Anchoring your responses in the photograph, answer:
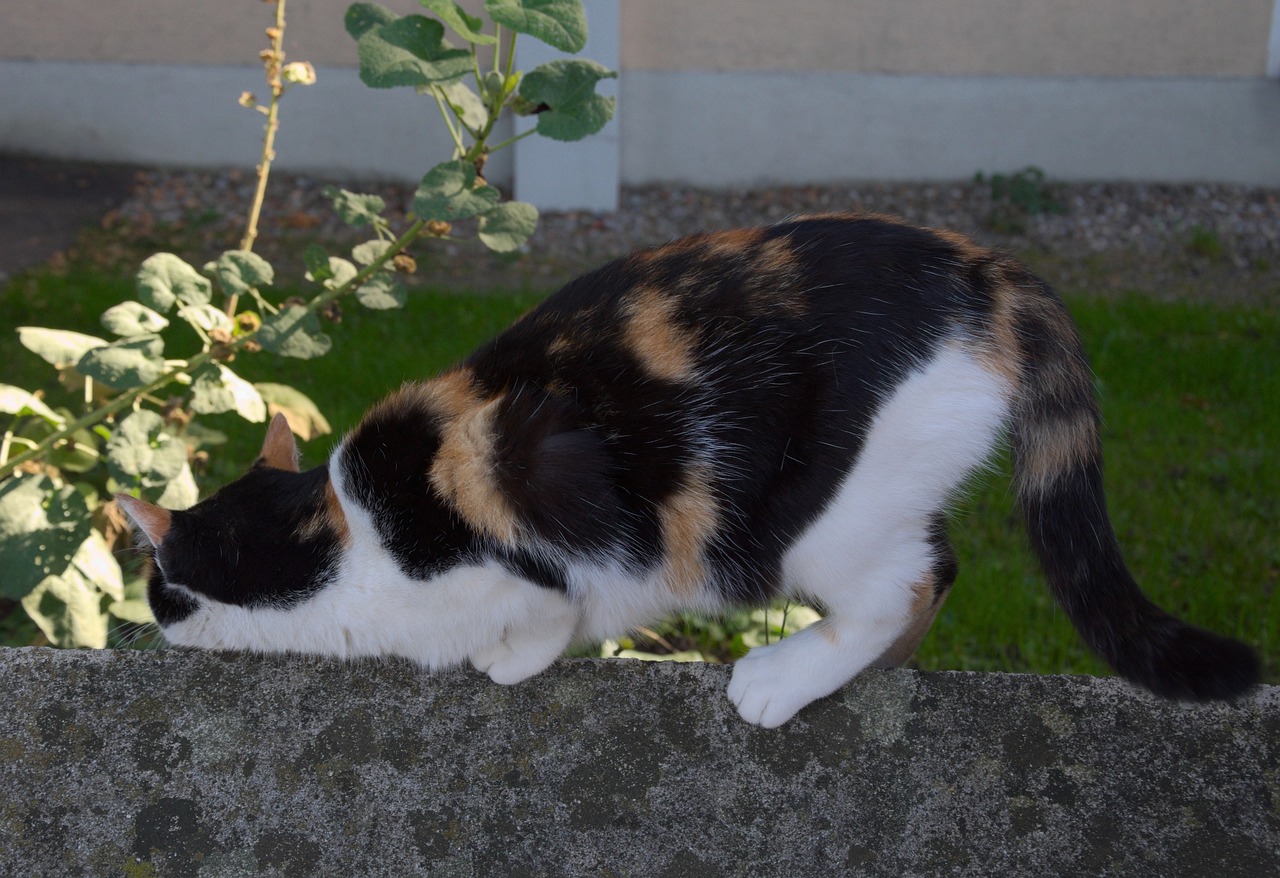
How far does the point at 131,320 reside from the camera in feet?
6.31

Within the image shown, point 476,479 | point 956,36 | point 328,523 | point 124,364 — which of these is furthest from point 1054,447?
point 956,36

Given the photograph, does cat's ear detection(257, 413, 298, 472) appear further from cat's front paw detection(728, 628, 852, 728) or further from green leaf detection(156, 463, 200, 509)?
cat's front paw detection(728, 628, 852, 728)

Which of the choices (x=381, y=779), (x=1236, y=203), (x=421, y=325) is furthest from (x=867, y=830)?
(x=1236, y=203)

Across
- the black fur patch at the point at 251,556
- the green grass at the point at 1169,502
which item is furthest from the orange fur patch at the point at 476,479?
the green grass at the point at 1169,502

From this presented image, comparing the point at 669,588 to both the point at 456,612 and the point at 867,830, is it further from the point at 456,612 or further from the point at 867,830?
the point at 867,830

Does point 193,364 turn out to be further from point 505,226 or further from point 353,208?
point 505,226

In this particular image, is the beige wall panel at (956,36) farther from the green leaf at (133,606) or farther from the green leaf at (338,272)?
the green leaf at (133,606)

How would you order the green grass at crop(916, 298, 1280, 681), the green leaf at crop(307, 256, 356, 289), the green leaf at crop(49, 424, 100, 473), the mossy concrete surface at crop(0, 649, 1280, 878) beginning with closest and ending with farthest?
1. the mossy concrete surface at crop(0, 649, 1280, 878)
2. the green leaf at crop(307, 256, 356, 289)
3. the green leaf at crop(49, 424, 100, 473)
4. the green grass at crop(916, 298, 1280, 681)

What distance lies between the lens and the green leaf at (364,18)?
1.78 meters

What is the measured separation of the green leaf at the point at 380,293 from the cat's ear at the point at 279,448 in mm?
260

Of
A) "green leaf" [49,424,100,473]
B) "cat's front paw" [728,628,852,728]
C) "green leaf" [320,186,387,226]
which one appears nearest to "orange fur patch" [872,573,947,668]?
"cat's front paw" [728,628,852,728]

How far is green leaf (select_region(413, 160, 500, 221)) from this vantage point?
1.76 metres

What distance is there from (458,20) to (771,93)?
4160 millimetres

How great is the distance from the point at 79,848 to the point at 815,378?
125 cm
